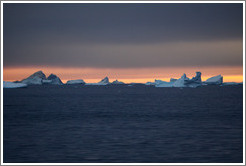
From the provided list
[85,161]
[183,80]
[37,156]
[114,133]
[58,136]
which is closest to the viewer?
[85,161]

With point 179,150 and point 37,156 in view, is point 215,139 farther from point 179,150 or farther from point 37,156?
point 37,156

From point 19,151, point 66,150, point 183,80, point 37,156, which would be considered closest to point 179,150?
point 66,150

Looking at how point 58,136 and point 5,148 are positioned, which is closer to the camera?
point 5,148

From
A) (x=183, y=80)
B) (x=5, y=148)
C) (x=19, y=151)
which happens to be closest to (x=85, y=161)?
(x=19, y=151)

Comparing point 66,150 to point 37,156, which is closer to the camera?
point 37,156

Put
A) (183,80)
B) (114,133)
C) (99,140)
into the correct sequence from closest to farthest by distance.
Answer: (99,140) < (114,133) < (183,80)

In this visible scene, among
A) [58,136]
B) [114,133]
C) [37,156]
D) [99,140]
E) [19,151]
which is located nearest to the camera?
[37,156]

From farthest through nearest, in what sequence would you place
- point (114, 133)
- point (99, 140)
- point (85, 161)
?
point (114, 133) → point (99, 140) → point (85, 161)

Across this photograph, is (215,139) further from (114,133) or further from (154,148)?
(114,133)

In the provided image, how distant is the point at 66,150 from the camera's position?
639 inches

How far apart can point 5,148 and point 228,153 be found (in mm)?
11010

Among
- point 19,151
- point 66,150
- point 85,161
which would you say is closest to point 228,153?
point 85,161

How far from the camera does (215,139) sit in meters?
18.9

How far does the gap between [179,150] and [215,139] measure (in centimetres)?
384
